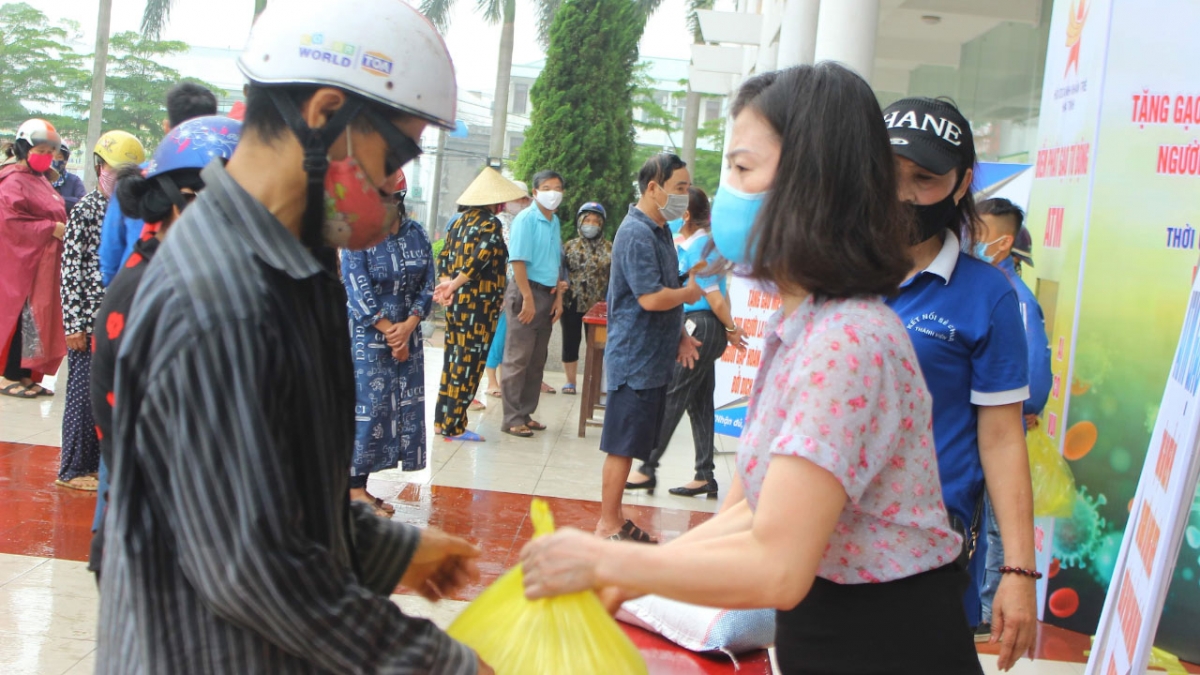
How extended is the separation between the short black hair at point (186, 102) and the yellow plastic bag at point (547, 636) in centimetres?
378

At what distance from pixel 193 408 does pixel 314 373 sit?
0.19 m

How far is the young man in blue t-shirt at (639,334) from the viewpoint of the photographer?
19.9 feet

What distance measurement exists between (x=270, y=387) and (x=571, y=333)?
402 inches

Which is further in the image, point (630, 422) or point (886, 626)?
point (630, 422)

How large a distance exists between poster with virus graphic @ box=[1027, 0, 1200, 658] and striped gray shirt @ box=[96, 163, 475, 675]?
396cm

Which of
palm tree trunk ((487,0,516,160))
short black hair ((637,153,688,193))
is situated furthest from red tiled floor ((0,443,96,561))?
palm tree trunk ((487,0,516,160))

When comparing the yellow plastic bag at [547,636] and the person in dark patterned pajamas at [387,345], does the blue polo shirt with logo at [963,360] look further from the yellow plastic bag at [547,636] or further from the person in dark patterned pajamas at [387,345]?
the person in dark patterned pajamas at [387,345]

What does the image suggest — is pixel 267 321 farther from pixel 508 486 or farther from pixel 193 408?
pixel 508 486

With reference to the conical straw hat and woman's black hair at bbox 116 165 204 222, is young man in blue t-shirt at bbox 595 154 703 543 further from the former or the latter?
woman's black hair at bbox 116 165 204 222

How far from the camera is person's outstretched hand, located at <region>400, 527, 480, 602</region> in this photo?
196cm

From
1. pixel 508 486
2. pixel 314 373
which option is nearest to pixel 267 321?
pixel 314 373

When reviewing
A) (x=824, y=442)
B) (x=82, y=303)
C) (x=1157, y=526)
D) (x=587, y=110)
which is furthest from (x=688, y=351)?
(x=587, y=110)

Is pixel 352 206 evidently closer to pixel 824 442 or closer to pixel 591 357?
pixel 824 442

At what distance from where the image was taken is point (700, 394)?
7637 mm
